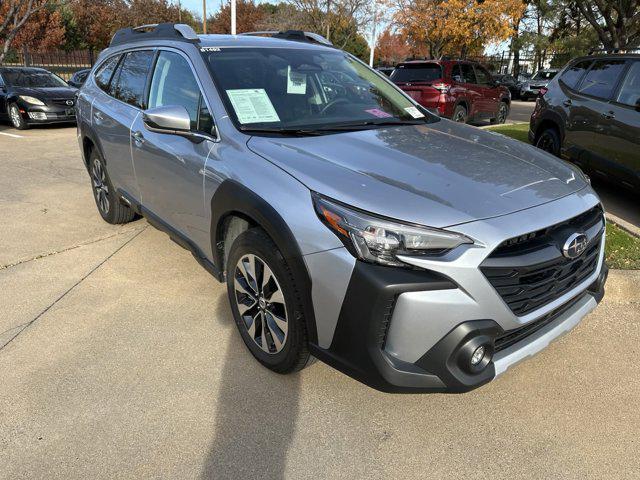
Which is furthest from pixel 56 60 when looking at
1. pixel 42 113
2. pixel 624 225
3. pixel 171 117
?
pixel 624 225

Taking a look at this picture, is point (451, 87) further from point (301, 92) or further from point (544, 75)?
point (544, 75)

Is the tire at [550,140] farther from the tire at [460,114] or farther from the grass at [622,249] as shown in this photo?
the tire at [460,114]

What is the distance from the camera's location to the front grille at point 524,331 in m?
2.21

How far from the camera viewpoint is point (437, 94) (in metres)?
10.9

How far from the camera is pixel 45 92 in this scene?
11734mm

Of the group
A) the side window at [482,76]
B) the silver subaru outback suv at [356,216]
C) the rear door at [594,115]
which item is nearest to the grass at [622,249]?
the rear door at [594,115]

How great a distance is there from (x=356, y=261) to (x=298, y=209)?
0.40m

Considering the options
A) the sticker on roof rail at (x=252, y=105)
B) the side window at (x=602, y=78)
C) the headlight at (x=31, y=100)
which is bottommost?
the headlight at (x=31, y=100)

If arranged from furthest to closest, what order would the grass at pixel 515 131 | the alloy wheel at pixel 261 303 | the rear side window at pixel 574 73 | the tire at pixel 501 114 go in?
the tire at pixel 501 114 → the grass at pixel 515 131 → the rear side window at pixel 574 73 → the alloy wheel at pixel 261 303

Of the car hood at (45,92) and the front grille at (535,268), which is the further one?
the car hood at (45,92)

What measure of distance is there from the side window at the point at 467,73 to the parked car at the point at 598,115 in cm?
510

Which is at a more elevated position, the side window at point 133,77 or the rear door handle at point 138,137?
the side window at point 133,77

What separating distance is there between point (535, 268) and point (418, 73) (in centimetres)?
1014

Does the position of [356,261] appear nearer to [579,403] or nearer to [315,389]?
[315,389]
